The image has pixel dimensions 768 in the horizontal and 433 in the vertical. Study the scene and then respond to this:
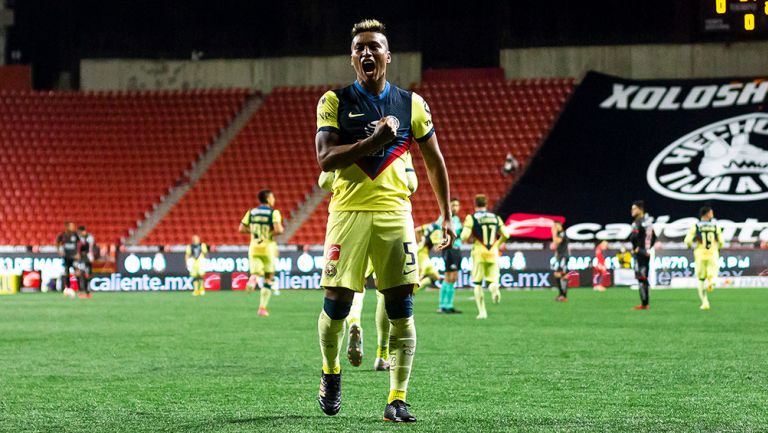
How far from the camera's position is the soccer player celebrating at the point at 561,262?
2541cm

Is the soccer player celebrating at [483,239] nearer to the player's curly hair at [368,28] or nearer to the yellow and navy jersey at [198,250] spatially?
the player's curly hair at [368,28]

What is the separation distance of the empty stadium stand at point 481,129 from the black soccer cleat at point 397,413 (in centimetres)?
2895

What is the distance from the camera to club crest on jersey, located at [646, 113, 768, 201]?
36.0 meters

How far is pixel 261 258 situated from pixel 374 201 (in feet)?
47.5

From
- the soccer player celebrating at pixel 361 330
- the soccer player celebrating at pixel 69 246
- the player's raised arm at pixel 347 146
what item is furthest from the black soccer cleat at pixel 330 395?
the soccer player celebrating at pixel 69 246

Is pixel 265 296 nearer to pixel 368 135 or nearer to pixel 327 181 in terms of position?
pixel 327 181

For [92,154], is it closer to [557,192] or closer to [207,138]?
[207,138]

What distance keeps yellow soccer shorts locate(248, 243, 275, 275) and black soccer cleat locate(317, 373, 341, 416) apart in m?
14.0

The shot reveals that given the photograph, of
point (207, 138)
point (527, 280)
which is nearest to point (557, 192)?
point (527, 280)

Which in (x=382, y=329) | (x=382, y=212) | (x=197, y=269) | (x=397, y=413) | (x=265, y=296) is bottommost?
(x=197, y=269)

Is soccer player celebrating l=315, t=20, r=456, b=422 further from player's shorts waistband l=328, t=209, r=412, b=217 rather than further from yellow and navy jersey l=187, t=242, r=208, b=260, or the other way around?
yellow and navy jersey l=187, t=242, r=208, b=260

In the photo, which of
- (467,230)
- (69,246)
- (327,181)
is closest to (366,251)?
(327,181)

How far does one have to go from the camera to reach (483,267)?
2005 centimetres

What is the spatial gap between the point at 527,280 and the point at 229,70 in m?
15.8
